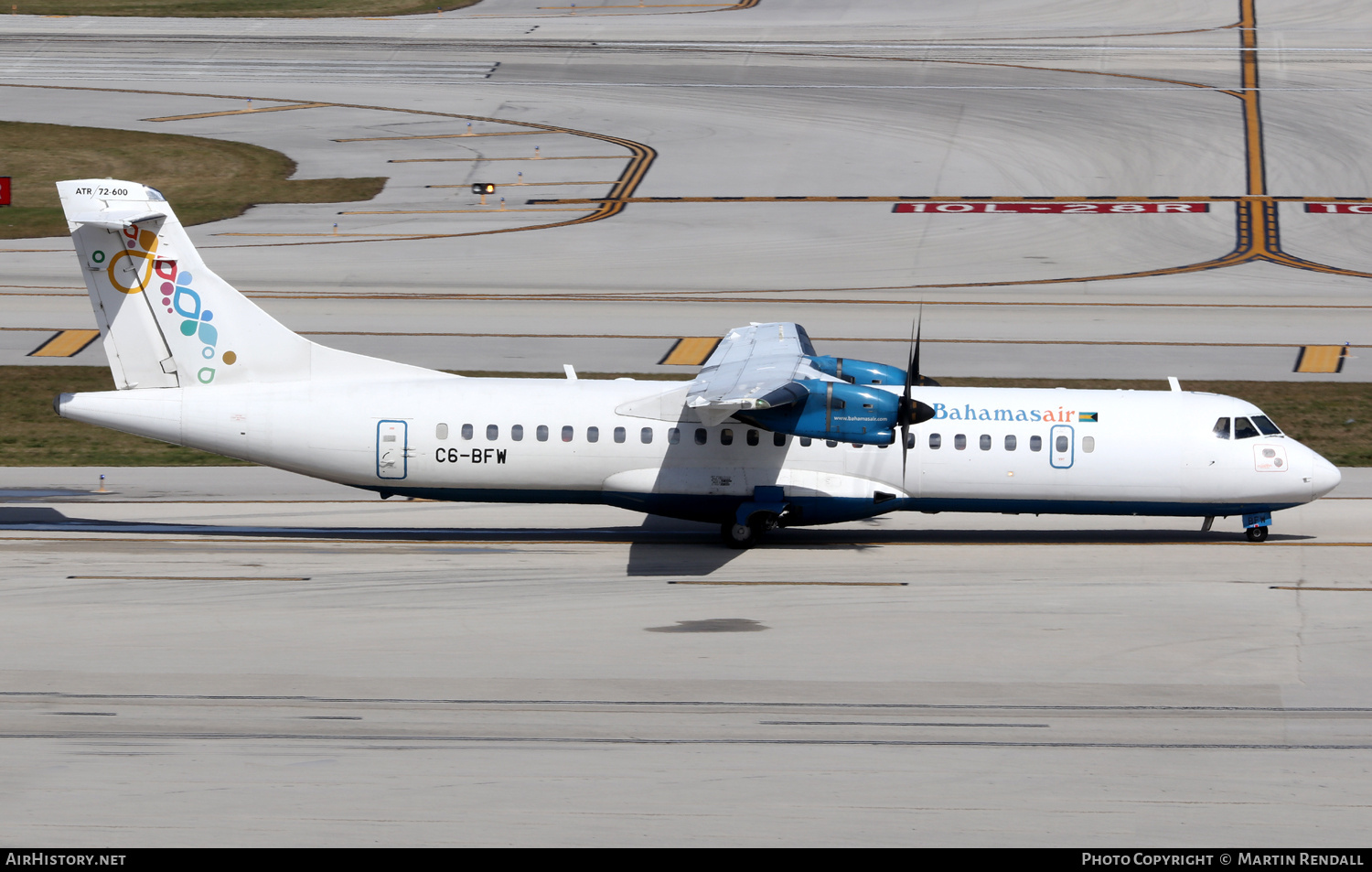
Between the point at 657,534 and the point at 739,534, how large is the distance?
2.24 metres

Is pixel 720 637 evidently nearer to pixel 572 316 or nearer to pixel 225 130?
pixel 572 316

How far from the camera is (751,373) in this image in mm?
25891

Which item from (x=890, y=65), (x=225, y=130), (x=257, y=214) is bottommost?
(x=257, y=214)

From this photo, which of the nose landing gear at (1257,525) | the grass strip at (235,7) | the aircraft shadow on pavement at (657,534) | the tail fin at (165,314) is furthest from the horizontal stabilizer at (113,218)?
the grass strip at (235,7)

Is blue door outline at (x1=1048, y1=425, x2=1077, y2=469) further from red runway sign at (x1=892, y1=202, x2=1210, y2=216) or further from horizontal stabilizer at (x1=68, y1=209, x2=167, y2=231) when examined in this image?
red runway sign at (x1=892, y1=202, x2=1210, y2=216)

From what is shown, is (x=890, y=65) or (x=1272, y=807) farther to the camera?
(x=890, y=65)

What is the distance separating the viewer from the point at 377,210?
53.9 meters

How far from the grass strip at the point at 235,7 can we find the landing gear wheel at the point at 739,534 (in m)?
66.8

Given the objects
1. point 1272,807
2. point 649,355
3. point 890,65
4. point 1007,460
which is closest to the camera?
point 1272,807

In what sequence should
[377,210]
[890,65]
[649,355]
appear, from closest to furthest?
[649,355] → [377,210] → [890,65]

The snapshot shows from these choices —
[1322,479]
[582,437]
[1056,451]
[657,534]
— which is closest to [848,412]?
[1056,451]

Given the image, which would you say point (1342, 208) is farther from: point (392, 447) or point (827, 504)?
point (392, 447)

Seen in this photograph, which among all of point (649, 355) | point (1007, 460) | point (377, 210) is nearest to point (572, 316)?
point (649, 355)
